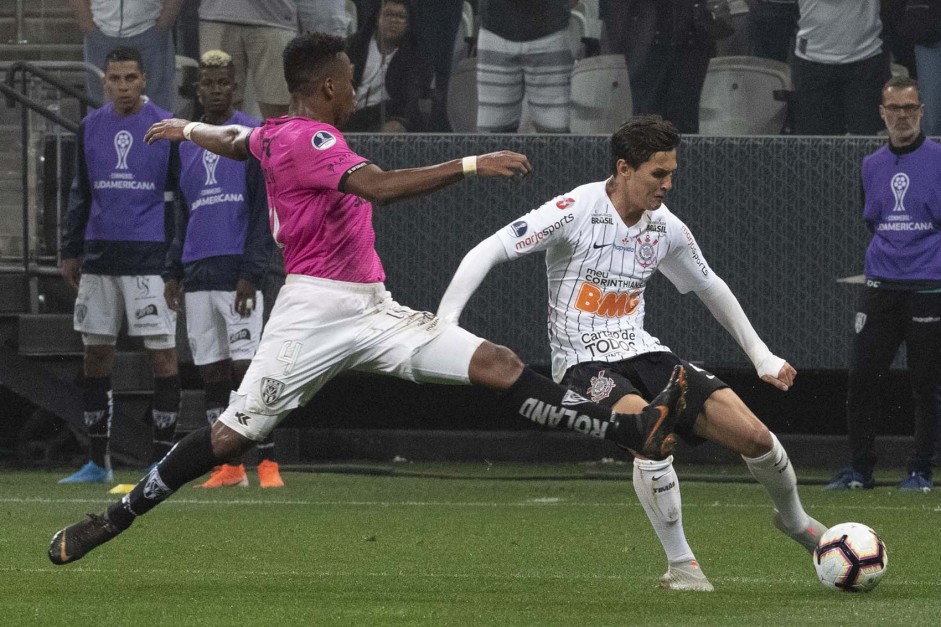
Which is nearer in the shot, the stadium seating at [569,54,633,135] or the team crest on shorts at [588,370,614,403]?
the team crest on shorts at [588,370,614,403]

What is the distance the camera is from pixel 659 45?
1325 cm

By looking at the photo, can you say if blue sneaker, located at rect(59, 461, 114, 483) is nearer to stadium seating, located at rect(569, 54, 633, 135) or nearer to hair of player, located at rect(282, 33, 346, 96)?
stadium seating, located at rect(569, 54, 633, 135)

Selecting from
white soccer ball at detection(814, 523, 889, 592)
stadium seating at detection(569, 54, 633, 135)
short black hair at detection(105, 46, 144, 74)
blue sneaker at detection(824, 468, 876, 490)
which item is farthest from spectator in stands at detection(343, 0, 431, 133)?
white soccer ball at detection(814, 523, 889, 592)

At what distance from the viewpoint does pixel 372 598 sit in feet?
21.6

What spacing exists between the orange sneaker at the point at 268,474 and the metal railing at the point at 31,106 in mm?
2766

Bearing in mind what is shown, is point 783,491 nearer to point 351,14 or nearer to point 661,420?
point 661,420

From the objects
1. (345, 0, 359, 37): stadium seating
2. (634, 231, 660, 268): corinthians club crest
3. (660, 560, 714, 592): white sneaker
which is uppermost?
(345, 0, 359, 37): stadium seating

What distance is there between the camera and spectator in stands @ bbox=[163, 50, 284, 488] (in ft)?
37.3

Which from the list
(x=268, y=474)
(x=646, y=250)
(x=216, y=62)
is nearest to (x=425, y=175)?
(x=646, y=250)

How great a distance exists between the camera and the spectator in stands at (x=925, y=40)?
1312 centimetres

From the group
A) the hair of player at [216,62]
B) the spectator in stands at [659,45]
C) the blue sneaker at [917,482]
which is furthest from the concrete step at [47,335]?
the blue sneaker at [917,482]

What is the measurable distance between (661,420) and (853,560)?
103cm

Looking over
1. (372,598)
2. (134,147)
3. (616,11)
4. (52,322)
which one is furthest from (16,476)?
(372,598)

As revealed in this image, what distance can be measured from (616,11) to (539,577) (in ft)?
22.8
